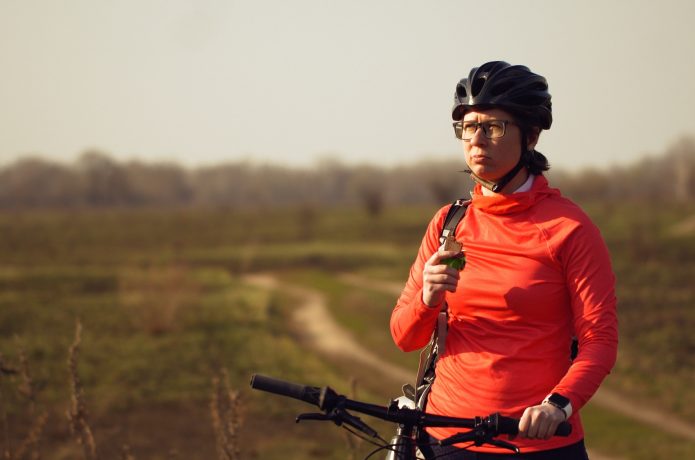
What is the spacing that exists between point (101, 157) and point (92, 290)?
13277cm

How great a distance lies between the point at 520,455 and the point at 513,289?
0.56m

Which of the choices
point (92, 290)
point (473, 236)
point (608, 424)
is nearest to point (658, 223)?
point (92, 290)

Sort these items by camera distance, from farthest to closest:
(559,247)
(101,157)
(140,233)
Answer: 1. (101,157)
2. (140,233)
3. (559,247)

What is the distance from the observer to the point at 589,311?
255cm

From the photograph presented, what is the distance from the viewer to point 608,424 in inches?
520

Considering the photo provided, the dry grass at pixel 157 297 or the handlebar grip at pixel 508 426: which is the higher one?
the handlebar grip at pixel 508 426

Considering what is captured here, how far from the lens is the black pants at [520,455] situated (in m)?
2.61

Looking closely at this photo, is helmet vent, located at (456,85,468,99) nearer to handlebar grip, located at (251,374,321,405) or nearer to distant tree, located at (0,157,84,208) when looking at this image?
handlebar grip, located at (251,374,321,405)

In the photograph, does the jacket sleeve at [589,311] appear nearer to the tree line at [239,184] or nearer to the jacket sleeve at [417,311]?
the jacket sleeve at [417,311]

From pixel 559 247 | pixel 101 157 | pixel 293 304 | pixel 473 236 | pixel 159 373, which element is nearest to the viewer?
pixel 559 247

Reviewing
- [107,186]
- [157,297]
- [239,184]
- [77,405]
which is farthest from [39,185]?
[77,405]

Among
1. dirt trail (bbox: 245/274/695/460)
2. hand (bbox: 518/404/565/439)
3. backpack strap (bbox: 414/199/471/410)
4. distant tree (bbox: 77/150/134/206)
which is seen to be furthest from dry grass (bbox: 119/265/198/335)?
distant tree (bbox: 77/150/134/206)

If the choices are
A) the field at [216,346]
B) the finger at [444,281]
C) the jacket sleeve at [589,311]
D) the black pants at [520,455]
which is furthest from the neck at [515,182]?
the field at [216,346]

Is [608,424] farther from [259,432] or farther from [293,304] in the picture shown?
[293,304]
